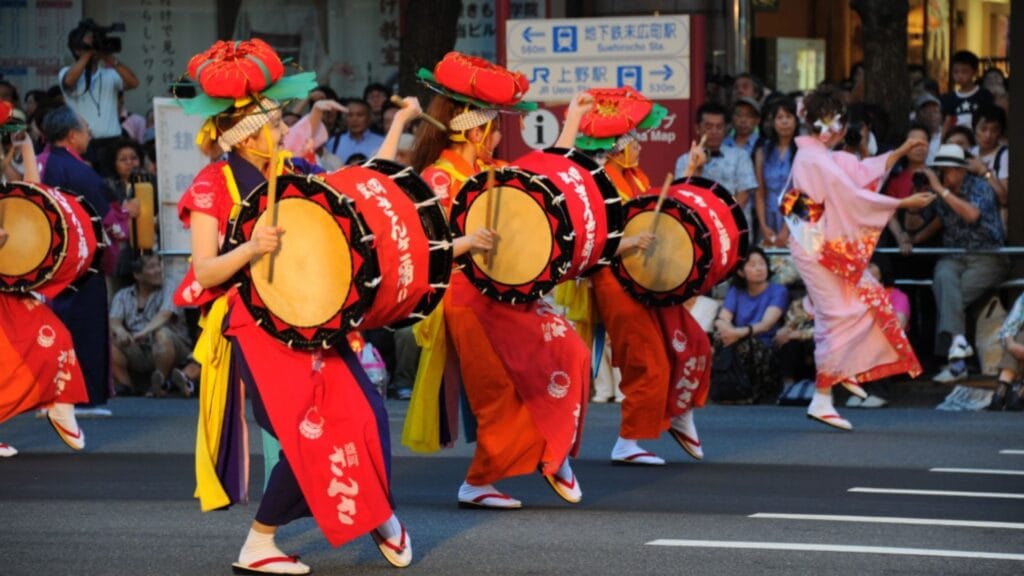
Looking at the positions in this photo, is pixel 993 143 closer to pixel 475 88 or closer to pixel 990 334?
pixel 990 334

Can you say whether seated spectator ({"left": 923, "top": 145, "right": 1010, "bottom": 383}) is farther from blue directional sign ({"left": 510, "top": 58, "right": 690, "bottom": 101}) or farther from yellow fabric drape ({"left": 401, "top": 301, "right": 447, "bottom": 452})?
yellow fabric drape ({"left": 401, "top": 301, "right": 447, "bottom": 452})

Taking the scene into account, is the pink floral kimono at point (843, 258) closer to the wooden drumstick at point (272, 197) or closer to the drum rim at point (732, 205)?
the drum rim at point (732, 205)

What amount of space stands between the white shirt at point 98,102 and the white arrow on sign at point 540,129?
3.48 metres

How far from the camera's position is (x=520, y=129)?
15438 mm

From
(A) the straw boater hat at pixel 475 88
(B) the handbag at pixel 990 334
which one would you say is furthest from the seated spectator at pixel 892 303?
(A) the straw boater hat at pixel 475 88

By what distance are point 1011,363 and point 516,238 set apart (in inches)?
194

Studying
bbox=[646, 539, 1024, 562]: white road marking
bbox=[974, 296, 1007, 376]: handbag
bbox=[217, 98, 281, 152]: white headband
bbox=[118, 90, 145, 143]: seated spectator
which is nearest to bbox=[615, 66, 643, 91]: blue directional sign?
bbox=[974, 296, 1007, 376]: handbag

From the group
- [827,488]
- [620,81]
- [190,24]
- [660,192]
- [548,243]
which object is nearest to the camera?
[548,243]

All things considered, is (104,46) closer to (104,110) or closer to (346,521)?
(104,110)

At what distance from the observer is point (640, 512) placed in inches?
331

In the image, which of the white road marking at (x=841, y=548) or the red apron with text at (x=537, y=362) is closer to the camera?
the white road marking at (x=841, y=548)

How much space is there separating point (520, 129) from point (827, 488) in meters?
6.82

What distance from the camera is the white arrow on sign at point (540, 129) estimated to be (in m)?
15.2

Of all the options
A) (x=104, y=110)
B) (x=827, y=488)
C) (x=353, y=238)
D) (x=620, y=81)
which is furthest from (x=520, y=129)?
(x=353, y=238)
